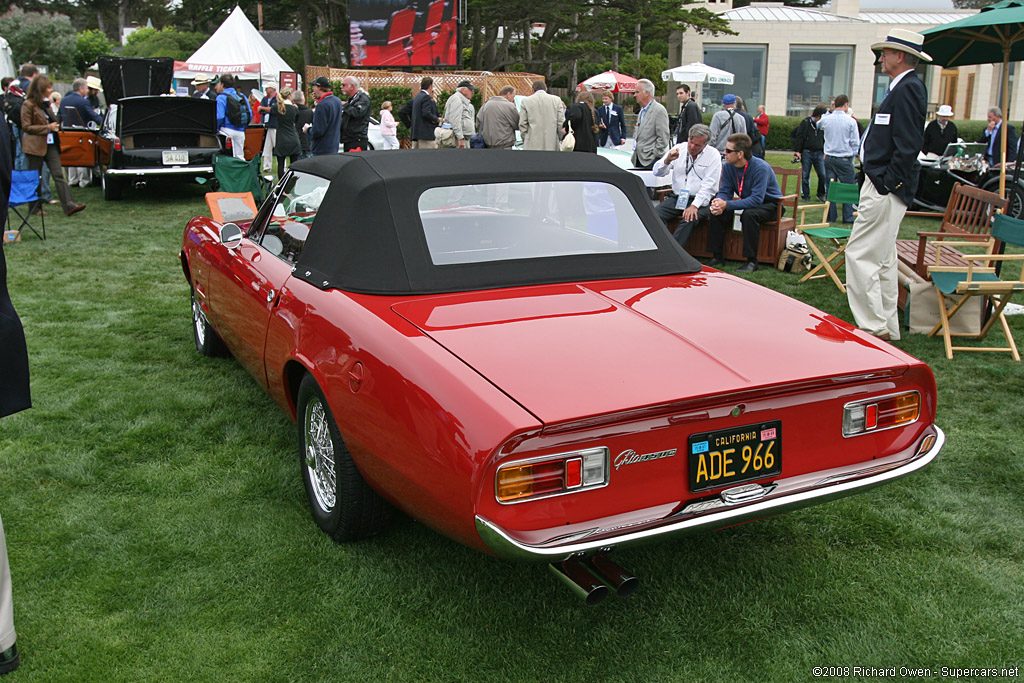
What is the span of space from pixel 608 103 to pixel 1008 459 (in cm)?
1414

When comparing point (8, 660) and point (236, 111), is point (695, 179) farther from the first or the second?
point (236, 111)

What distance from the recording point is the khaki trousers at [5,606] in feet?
8.70

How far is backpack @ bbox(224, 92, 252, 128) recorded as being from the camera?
1558cm

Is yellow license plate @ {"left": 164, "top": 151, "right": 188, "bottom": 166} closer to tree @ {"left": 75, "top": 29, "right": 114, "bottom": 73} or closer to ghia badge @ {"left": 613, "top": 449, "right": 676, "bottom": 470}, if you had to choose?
ghia badge @ {"left": 613, "top": 449, "right": 676, "bottom": 470}

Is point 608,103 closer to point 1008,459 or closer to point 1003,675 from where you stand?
point 1008,459

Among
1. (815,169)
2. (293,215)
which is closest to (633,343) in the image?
(293,215)

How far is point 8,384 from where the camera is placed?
106 inches

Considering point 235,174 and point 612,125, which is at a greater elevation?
point 612,125

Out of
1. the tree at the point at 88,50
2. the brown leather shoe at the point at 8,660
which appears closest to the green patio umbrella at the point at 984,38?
the brown leather shoe at the point at 8,660

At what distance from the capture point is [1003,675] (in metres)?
2.75

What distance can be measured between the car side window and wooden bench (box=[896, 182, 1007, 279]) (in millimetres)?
4962

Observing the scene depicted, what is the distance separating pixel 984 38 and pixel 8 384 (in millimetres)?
8117

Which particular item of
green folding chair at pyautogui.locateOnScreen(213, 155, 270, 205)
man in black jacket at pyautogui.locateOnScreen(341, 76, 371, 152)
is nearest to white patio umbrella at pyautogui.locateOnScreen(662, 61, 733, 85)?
man in black jacket at pyautogui.locateOnScreen(341, 76, 371, 152)

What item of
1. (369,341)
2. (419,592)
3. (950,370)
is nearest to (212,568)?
(419,592)
